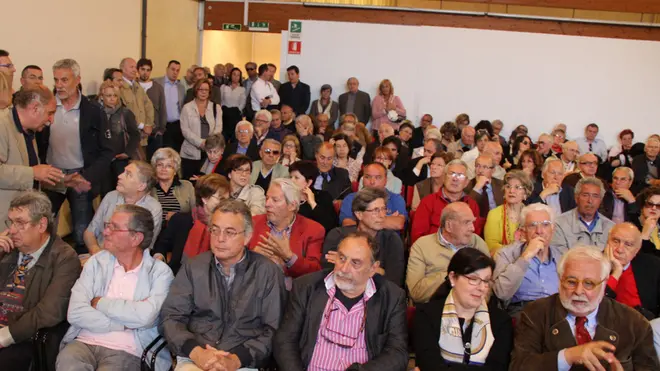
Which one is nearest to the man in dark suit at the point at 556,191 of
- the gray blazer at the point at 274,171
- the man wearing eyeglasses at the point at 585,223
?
the man wearing eyeglasses at the point at 585,223

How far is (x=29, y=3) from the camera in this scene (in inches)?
225

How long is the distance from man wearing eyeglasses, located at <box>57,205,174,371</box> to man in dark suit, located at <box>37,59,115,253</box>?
66.6 inches

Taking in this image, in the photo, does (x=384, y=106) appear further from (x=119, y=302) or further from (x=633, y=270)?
(x=119, y=302)

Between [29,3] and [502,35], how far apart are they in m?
6.91

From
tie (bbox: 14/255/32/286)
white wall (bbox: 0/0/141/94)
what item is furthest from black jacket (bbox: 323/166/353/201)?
white wall (bbox: 0/0/141/94)

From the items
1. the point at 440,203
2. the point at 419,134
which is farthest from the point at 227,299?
the point at 419,134

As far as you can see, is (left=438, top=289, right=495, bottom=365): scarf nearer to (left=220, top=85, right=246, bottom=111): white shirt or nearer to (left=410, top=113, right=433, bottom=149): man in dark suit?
(left=410, top=113, right=433, bottom=149): man in dark suit

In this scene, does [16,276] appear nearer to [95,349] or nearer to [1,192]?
[95,349]

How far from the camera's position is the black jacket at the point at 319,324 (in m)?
2.85

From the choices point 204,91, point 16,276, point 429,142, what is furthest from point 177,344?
point 204,91

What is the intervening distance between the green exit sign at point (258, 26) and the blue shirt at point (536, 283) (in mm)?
7827

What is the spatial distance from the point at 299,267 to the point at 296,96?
20.8ft

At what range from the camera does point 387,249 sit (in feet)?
12.2

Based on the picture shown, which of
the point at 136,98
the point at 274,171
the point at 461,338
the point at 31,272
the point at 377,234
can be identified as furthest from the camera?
the point at 136,98
